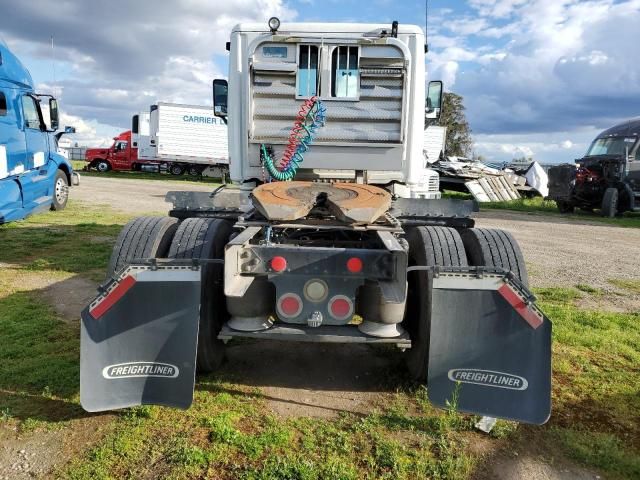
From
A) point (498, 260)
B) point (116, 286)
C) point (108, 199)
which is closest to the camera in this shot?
point (116, 286)

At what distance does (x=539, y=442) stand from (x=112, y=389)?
8.64 feet

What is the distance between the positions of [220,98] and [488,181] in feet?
55.8

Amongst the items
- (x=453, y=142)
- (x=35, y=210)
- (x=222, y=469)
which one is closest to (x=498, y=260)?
(x=222, y=469)

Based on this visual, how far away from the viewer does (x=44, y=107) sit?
1058cm

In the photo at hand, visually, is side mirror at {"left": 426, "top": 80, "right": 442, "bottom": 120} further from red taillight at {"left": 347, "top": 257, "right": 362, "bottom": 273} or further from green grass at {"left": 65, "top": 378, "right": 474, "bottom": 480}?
green grass at {"left": 65, "top": 378, "right": 474, "bottom": 480}

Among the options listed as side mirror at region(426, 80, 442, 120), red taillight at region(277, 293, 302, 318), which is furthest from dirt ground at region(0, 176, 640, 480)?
side mirror at region(426, 80, 442, 120)

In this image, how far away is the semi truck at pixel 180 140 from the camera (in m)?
27.2

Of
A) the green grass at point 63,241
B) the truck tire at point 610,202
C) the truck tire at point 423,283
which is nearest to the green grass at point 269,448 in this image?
the truck tire at point 423,283

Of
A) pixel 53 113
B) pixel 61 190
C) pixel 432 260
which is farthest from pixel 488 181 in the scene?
pixel 432 260

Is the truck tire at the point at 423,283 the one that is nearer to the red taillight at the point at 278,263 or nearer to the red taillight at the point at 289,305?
the red taillight at the point at 289,305

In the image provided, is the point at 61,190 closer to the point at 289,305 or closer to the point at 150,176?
the point at 289,305

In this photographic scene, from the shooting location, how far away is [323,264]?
3123mm

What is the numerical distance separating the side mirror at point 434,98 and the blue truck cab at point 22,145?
7.24 meters

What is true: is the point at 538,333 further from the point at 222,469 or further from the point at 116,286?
the point at 116,286
